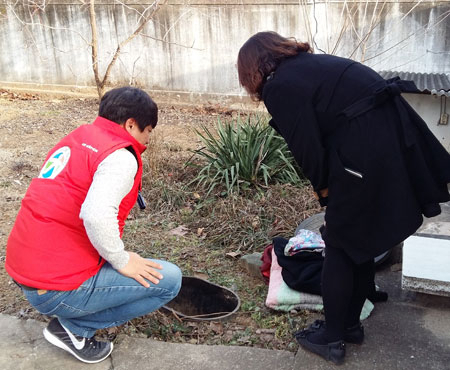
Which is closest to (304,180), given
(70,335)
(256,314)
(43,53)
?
(256,314)

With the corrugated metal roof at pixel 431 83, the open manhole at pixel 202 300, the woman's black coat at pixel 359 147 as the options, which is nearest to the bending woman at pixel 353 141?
the woman's black coat at pixel 359 147

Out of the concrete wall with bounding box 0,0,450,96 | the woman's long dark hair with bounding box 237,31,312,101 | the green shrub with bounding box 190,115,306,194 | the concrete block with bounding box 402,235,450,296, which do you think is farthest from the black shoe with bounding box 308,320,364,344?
the concrete wall with bounding box 0,0,450,96

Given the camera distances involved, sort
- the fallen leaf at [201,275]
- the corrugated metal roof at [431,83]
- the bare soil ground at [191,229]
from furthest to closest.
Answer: the corrugated metal roof at [431,83] → the fallen leaf at [201,275] → the bare soil ground at [191,229]

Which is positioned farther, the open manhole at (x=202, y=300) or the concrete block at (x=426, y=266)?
the open manhole at (x=202, y=300)

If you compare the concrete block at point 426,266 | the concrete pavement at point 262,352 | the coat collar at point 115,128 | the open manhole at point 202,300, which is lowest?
the open manhole at point 202,300

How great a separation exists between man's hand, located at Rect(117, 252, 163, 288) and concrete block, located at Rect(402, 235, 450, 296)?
1.42 meters

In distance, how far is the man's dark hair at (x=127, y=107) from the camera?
236 centimetres

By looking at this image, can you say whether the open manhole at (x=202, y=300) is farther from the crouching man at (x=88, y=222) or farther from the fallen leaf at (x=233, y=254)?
the crouching man at (x=88, y=222)

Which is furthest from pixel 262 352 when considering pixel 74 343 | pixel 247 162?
pixel 247 162

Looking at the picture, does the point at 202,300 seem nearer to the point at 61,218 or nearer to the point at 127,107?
the point at 61,218

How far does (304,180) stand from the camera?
5.00 meters

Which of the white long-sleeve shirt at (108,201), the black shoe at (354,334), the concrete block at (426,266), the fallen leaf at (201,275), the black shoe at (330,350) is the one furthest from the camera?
the fallen leaf at (201,275)

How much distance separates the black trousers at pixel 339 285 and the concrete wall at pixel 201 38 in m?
4.78

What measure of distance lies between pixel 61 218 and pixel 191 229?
7.31 feet
